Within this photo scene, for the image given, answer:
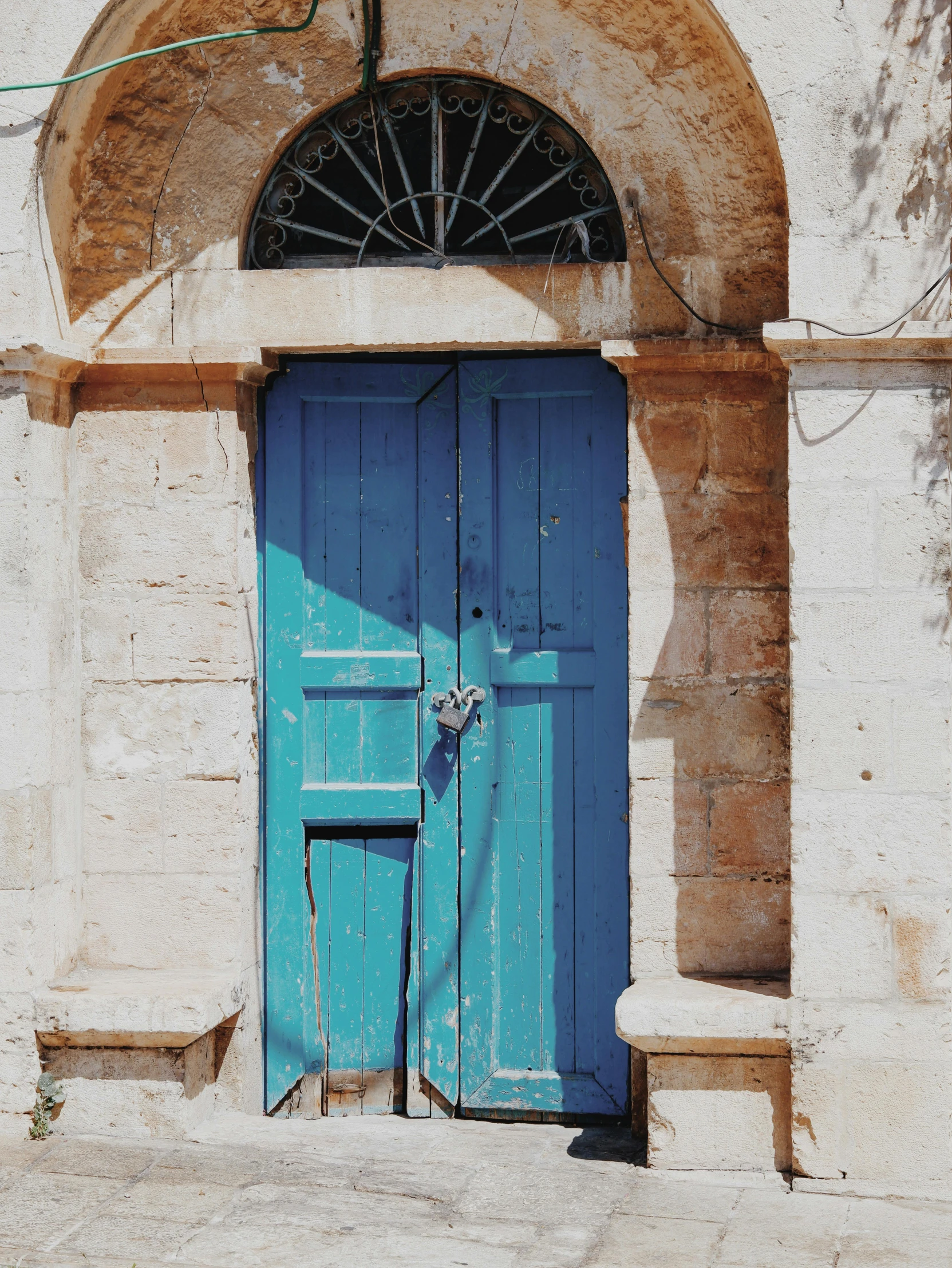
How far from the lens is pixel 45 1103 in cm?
432

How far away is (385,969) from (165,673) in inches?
48.9

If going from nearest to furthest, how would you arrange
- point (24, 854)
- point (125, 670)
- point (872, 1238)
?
point (872, 1238) → point (24, 854) → point (125, 670)

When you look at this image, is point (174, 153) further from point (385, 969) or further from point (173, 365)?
point (385, 969)

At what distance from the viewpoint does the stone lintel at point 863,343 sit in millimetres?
3871

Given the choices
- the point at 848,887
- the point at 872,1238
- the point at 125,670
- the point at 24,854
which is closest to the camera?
the point at 872,1238

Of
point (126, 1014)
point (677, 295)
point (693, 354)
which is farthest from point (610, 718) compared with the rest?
point (126, 1014)

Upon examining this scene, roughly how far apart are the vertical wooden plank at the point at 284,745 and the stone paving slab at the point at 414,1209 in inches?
15.1

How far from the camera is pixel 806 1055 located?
3.95 m

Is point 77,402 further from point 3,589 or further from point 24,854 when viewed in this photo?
point 24,854

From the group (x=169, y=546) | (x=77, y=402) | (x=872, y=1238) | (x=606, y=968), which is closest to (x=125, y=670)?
(x=169, y=546)

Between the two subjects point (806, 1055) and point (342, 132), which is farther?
point (342, 132)

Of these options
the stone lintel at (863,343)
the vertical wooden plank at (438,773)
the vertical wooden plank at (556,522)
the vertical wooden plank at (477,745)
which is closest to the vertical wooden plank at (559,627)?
the vertical wooden plank at (556,522)

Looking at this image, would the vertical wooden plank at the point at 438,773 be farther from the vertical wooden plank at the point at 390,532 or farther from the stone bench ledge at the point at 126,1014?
the stone bench ledge at the point at 126,1014

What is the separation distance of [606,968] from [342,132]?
2887 millimetres
